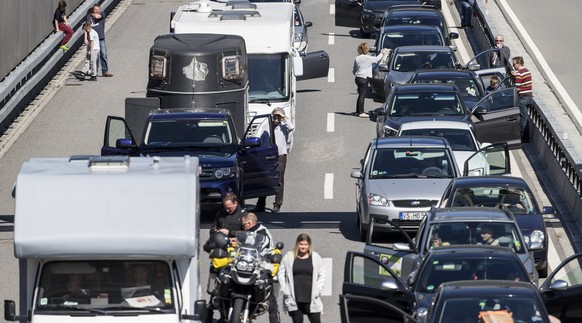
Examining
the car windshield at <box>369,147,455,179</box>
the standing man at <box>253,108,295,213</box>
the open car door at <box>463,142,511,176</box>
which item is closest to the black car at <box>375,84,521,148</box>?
the open car door at <box>463,142,511,176</box>

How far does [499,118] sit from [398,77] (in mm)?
6536

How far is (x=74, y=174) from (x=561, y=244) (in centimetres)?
1146

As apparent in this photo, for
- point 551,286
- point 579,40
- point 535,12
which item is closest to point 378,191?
point 551,286

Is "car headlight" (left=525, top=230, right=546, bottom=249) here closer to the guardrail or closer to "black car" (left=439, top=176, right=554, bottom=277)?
"black car" (left=439, top=176, right=554, bottom=277)

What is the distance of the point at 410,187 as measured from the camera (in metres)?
24.9

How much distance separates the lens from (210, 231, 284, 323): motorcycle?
17641mm

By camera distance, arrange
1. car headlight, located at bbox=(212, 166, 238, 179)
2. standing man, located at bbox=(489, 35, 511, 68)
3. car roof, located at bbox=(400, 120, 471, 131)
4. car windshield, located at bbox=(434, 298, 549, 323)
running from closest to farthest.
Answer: car windshield, located at bbox=(434, 298, 549, 323), car headlight, located at bbox=(212, 166, 238, 179), car roof, located at bbox=(400, 120, 471, 131), standing man, located at bbox=(489, 35, 511, 68)

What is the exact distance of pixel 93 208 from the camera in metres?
15.2

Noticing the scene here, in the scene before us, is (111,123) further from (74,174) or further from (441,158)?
(74,174)

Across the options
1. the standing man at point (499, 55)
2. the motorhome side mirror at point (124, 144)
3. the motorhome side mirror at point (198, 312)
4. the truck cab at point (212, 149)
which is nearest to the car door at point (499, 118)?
the truck cab at point (212, 149)

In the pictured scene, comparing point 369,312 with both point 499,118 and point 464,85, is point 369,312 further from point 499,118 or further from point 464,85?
point 464,85

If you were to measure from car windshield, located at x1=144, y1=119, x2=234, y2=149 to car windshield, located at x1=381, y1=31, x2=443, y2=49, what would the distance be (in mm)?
14545

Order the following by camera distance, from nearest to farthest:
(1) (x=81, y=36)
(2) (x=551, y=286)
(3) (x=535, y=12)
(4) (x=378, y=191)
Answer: (2) (x=551, y=286), (4) (x=378, y=191), (1) (x=81, y=36), (3) (x=535, y=12)

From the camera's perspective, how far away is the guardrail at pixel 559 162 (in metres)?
26.7
